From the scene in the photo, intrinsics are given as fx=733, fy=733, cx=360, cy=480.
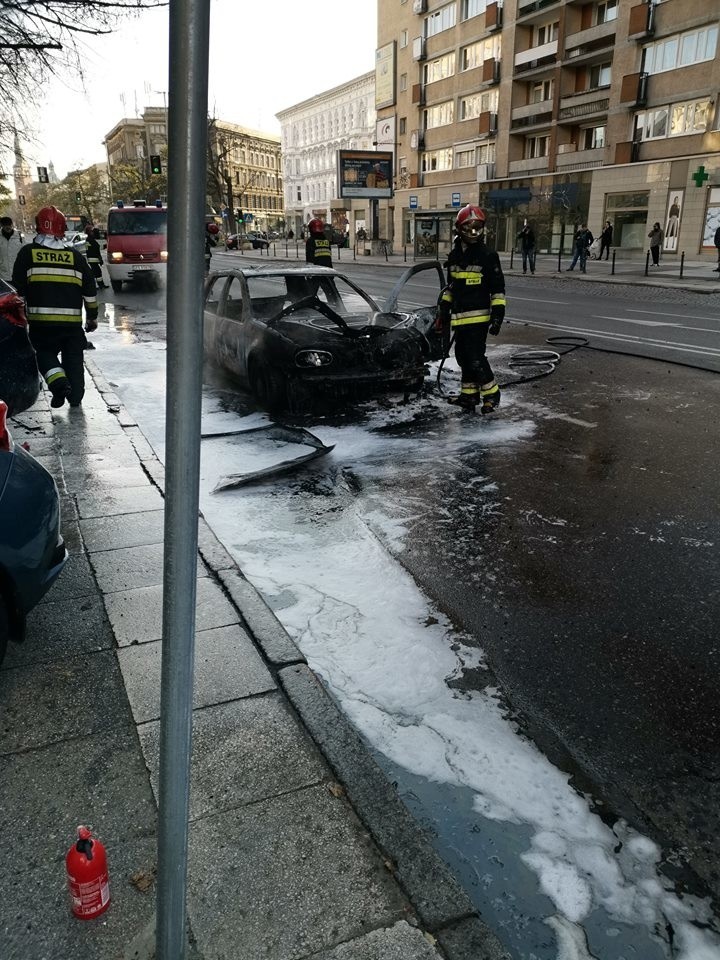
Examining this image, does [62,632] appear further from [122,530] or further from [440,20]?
[440,20]

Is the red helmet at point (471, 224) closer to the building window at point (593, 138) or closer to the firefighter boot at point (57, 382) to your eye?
the firefighter boot at point (57, 382)

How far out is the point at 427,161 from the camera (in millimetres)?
51812

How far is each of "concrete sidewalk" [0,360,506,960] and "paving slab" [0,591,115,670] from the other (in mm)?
11

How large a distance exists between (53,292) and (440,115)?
49123 millimetres

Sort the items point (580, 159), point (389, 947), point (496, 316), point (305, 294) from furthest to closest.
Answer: point (580, 159) → point (305, 294) → point (496, 316) → point (389, 947)

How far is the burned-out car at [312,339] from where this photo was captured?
293 inches

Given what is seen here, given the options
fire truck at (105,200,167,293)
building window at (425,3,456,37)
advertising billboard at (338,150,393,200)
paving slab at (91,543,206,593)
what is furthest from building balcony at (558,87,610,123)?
paving slab at (91,543,206,593)

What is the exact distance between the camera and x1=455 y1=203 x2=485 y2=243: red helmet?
7.24 metres

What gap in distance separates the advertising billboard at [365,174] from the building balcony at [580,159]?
12286 mm

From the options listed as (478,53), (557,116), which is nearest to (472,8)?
(478,53)

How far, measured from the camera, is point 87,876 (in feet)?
6.34

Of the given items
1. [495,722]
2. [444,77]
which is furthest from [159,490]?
[444,77]

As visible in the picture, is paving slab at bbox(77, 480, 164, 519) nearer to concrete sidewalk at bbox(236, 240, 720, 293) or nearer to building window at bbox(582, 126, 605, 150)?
concrete sidewalk at bbox(236, 240, 720, 293)

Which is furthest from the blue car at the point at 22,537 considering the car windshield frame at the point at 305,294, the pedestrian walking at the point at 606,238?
the pedestrian walking at the point at 606,238
